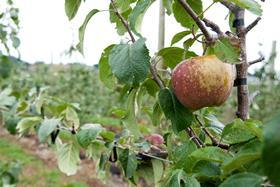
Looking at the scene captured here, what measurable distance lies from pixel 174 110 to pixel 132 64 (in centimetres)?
14

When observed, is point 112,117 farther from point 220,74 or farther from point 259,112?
point 220,74

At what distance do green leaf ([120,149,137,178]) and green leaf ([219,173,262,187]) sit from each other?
2.22ft

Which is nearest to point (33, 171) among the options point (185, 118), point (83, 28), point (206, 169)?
point (83, 28)

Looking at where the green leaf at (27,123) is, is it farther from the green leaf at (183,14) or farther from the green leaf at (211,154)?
the green leaf at (211,154)

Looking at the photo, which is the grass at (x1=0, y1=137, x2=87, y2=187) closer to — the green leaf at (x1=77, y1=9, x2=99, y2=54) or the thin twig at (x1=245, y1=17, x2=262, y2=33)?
the green leaf at (x1=77, y1=9, x2=99, y2=54)

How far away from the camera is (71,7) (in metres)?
1.00

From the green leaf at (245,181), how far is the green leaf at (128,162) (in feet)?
2.22

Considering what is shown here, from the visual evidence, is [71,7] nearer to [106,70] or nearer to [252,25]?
[106,70]

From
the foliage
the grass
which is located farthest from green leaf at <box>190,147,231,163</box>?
the grass

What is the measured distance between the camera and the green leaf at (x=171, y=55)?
3.26 feet

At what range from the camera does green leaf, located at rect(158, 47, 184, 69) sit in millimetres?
995

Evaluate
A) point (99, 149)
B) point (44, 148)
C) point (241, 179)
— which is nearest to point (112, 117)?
point (44, 148)

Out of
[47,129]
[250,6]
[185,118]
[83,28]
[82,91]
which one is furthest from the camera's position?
[82,91]

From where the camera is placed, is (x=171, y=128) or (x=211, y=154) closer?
(x=211, y=154)
